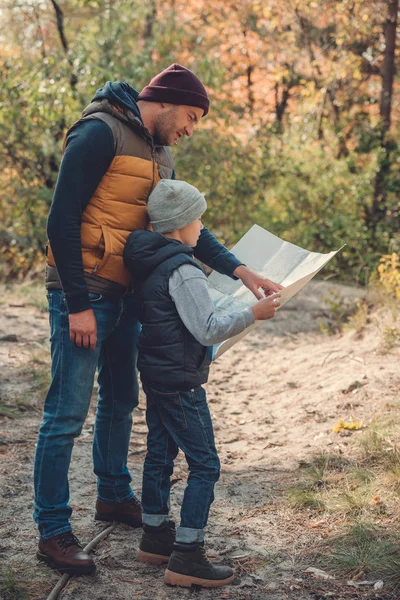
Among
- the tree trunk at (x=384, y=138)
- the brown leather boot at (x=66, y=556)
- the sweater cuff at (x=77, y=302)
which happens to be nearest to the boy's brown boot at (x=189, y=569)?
the brown leather boot at (x=66, y=556)

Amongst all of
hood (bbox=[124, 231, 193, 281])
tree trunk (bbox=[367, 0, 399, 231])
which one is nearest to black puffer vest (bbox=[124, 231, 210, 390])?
hood (bbox=[124, 231, 193, 281])

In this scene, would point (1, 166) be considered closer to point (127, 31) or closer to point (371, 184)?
point (127, 31)

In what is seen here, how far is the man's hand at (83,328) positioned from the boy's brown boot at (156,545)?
821 mm

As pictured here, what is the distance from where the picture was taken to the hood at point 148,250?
2.51 metres

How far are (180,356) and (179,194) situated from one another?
590mm

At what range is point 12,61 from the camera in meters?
8.88

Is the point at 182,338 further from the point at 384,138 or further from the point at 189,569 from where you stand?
the point at 384,138

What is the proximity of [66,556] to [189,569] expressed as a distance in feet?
1.56

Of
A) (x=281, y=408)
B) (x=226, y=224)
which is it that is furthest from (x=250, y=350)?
(x=226, y=224)

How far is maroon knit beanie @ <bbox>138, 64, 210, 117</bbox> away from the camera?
2.61 meters

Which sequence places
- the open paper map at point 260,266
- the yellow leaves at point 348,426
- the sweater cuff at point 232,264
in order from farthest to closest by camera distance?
the yellow leaves at point 348,426
the sweater cuff at point 232,264
the open paper map at point 260,266

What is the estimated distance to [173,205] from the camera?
2541mm

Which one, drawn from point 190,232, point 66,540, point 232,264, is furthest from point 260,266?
point 66,540

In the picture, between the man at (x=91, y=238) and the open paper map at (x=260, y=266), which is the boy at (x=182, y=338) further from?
the open paper map at (x=260, y=266)
